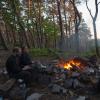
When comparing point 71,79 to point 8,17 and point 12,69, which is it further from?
point 8,17

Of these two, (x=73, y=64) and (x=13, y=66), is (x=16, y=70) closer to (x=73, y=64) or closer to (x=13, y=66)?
(x=13, y=66)

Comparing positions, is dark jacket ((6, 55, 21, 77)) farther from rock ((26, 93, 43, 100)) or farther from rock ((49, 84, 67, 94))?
rock ((49, 84, 67, 94))

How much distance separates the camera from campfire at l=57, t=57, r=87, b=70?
17.1 meters

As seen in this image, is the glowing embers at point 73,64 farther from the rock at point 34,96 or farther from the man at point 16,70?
the rock at point 34,96

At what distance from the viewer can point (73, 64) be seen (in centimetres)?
1738

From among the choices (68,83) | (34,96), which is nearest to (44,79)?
(68,83)

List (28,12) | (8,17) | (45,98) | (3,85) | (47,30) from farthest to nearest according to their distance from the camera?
(47,30) → (28,12) → (8,17) → (3,85) → (45,98)

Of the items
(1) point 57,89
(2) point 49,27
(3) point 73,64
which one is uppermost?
(2) point 49,27

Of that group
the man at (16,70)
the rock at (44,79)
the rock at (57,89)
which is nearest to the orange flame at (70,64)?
the rock at (44,79)

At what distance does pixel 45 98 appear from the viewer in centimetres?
1310

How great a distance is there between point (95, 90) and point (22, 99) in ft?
10.7

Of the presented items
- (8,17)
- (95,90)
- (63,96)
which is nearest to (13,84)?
(63,96)

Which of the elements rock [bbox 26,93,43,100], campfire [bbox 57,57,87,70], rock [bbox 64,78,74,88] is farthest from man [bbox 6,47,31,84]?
campfire [bbox 57,57,87,70]

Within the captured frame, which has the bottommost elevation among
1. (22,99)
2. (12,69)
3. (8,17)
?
(22,99)
